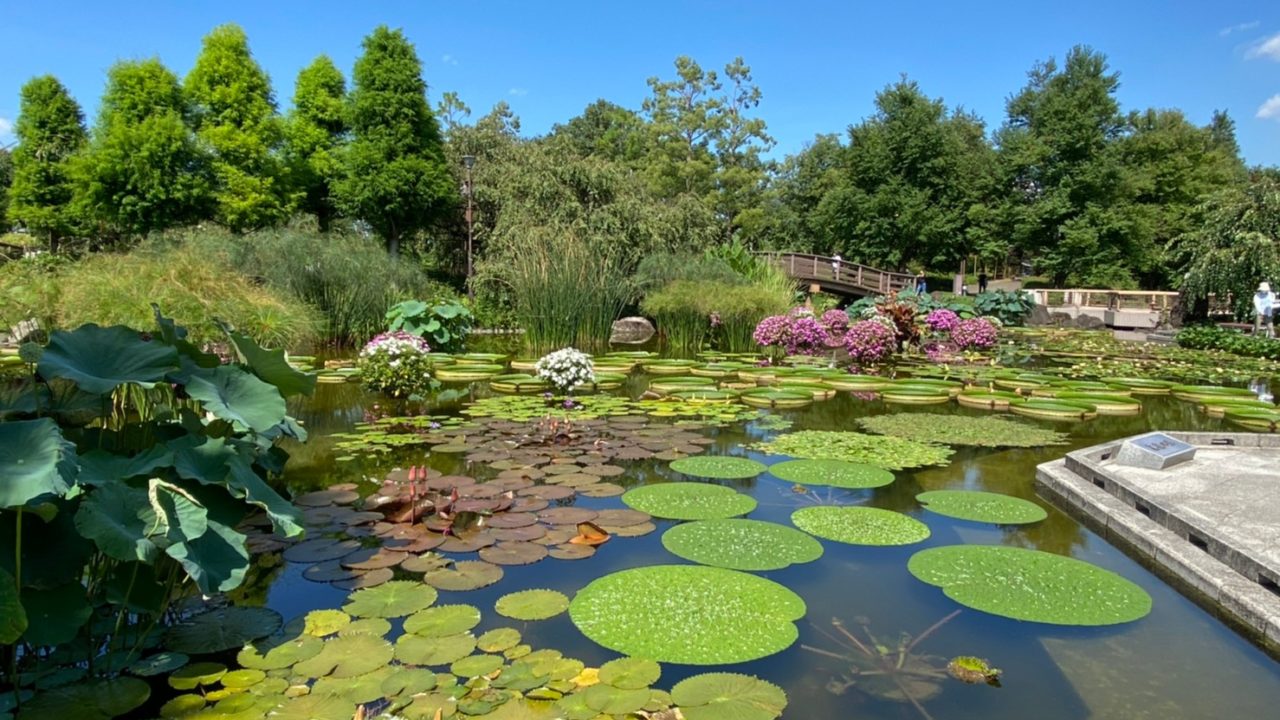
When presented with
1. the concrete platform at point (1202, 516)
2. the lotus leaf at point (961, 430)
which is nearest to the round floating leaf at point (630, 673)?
the concrete platform at point (1202, 516)

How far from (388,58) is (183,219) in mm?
6207

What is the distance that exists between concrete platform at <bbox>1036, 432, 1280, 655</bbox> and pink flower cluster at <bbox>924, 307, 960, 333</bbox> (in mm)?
6279

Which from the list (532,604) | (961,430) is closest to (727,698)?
(532,604)

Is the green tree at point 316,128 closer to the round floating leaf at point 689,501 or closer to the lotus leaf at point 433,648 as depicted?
the round floating leaf at point 689,501

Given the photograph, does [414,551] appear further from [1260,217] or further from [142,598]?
[1260,217]

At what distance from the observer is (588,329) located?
454 inches

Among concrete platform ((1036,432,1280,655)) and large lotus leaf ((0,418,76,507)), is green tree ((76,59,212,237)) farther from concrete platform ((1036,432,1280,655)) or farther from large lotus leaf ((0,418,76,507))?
concrete platform ((1036,432,1280,655))

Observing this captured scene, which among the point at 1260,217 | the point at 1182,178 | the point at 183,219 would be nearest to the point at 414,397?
the point at 183,219

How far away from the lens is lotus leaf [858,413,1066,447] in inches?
210

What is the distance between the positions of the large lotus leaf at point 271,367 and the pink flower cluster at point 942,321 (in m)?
10.1

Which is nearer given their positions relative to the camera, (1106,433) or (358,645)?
(358,645)

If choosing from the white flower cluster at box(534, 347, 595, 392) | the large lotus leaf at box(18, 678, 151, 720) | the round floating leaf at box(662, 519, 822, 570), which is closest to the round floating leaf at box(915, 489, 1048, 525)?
the round floating leaf at box(662, 519, 822, 570)

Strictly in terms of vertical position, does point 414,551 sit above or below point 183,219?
below

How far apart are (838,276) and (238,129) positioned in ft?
54.1
